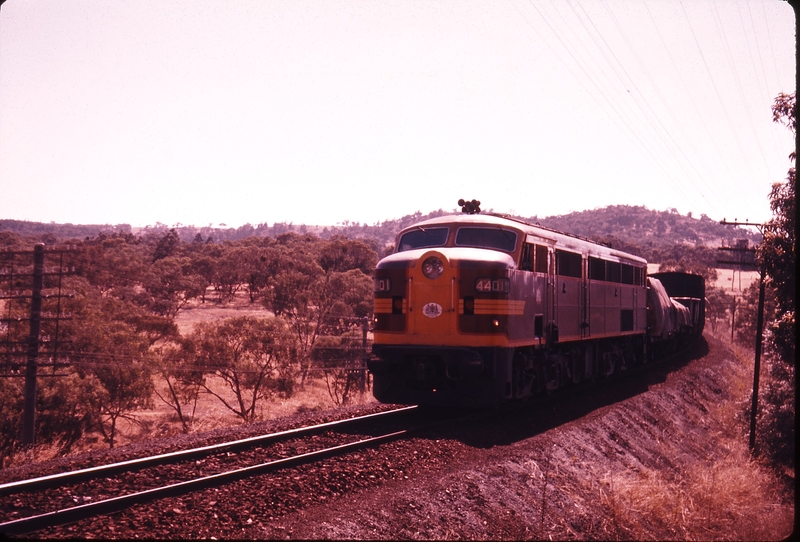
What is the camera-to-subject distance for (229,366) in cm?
4019

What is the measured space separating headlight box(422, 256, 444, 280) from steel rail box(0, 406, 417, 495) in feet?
11.6

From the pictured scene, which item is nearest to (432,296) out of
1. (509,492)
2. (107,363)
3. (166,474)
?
(509,492)

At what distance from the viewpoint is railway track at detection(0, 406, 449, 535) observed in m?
7.62

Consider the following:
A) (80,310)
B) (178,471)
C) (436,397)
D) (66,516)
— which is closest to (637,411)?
(436,397)

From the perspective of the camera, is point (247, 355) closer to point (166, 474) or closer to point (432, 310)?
point (432, 310)

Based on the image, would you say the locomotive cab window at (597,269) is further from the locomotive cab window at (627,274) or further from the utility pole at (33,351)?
the utility pole at (33,351)

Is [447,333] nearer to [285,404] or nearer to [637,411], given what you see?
[637,411]

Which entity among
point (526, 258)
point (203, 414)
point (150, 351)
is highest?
point (526, 258)

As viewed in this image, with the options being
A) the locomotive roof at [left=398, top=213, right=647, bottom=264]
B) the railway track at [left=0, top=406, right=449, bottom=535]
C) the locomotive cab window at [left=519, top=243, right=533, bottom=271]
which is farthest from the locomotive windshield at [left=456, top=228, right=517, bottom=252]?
the railway track at [left=0, top=406, right=449, bottom=535]

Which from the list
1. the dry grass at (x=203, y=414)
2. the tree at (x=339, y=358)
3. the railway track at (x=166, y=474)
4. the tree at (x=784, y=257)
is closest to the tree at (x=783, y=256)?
the tree at (x=784, y=257)

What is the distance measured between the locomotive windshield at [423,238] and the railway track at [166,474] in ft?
14.3

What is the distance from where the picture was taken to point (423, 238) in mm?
15344

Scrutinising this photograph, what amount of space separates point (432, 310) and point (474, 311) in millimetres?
910

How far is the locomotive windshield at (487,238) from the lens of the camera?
14.4m
